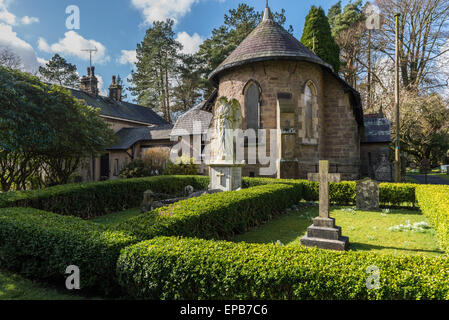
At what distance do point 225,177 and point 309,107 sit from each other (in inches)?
311

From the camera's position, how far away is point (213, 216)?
6.26 meters

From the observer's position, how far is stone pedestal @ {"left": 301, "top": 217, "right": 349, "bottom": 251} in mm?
6043

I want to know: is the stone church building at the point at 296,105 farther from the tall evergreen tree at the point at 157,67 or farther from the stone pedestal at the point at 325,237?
the tall evergreen tree at the point at 157,67

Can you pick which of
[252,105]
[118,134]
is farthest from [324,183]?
[118,134]

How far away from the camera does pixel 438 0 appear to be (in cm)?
2478

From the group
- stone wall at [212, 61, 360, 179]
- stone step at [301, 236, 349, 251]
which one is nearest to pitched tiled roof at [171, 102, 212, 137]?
stone wall at [212, 61, 360, 179]

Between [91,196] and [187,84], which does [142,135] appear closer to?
[187,84]

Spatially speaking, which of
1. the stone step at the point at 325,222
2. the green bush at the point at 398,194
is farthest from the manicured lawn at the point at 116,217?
the green bush at the point at 398,194

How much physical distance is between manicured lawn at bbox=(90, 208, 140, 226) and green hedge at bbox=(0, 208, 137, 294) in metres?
3.93

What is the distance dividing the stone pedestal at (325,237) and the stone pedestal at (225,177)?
4.60m

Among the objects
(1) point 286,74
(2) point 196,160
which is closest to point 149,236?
(1) point 286,74

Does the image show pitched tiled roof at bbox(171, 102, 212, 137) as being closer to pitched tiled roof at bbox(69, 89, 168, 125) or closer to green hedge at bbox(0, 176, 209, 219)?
pitched tiled roof at bbox(69, 89, 168, 125)
